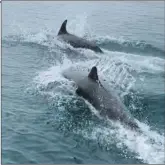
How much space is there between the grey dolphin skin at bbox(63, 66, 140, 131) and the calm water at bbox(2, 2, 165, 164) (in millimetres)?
277

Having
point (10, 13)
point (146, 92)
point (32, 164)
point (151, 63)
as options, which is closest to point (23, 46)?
point (151, 63)

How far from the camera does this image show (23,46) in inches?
965

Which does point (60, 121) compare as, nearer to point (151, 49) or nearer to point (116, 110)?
point (116, 110)

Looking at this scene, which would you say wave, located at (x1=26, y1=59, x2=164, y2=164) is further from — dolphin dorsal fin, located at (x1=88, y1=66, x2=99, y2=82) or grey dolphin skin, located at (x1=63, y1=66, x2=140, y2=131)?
dolphin dorsal fin, located at (x1=88, y1=66, x2=99, y2=82)

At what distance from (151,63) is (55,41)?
7.15 meters

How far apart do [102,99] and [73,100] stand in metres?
1.26

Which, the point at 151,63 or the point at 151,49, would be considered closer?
the point at 151,63

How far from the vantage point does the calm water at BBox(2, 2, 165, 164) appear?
35.8 feet

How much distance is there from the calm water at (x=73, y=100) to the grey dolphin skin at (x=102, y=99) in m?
0.28

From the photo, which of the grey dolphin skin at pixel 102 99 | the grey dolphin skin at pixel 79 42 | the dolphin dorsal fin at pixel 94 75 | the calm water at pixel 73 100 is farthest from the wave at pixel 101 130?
the grey dolphin skin at pixel 79 42

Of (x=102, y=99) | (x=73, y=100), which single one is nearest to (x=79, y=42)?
(x=73, y=100)

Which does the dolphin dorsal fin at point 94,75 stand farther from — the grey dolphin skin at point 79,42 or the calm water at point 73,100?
the grey dolphin skin at point 79,42

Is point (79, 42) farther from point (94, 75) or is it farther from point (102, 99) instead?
point (102, 99)

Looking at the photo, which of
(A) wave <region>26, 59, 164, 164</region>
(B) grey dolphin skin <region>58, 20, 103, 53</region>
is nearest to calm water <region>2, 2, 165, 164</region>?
(A) wave <region>26, 59, 164, 164</region>
